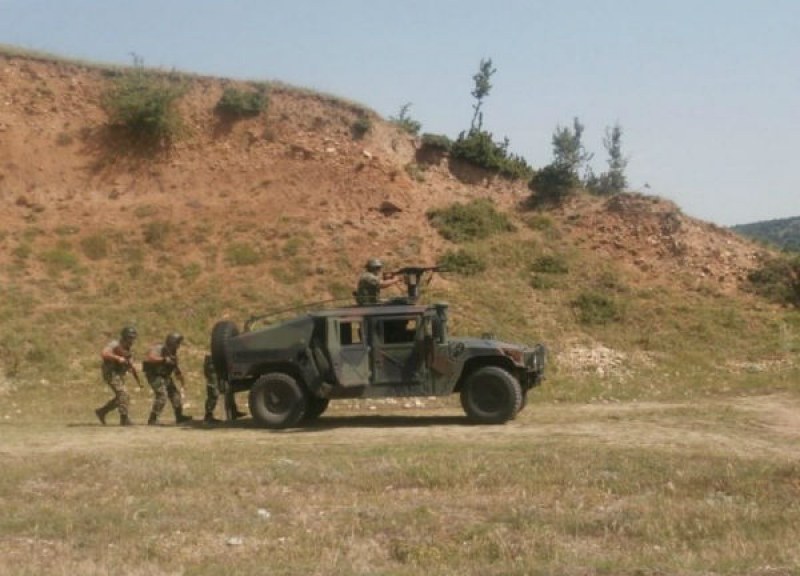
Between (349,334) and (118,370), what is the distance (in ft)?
12.6

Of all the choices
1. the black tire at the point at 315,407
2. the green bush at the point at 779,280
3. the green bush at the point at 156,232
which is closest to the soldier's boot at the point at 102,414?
the black tire at the point at 315,407

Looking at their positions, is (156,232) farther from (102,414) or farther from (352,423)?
(352,423)

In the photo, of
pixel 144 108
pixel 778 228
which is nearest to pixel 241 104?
pixel 144 108

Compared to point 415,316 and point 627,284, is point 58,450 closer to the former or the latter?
point 415,316

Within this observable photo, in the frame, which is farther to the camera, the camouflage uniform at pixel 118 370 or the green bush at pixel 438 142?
the green bush at pixel 438 142

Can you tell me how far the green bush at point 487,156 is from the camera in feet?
116

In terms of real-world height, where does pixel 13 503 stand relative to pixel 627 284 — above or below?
below

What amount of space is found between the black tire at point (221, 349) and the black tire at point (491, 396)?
3571 mm

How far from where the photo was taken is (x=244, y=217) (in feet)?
105

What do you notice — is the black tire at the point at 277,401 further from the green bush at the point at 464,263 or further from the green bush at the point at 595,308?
the green bush at the point at 464,263

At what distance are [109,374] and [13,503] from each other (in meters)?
7.12

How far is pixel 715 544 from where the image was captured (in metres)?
7.87

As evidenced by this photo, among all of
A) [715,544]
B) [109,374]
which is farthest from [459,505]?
[109,374]

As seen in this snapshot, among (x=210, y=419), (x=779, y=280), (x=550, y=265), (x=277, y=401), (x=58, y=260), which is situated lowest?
(x=210, y=419)
